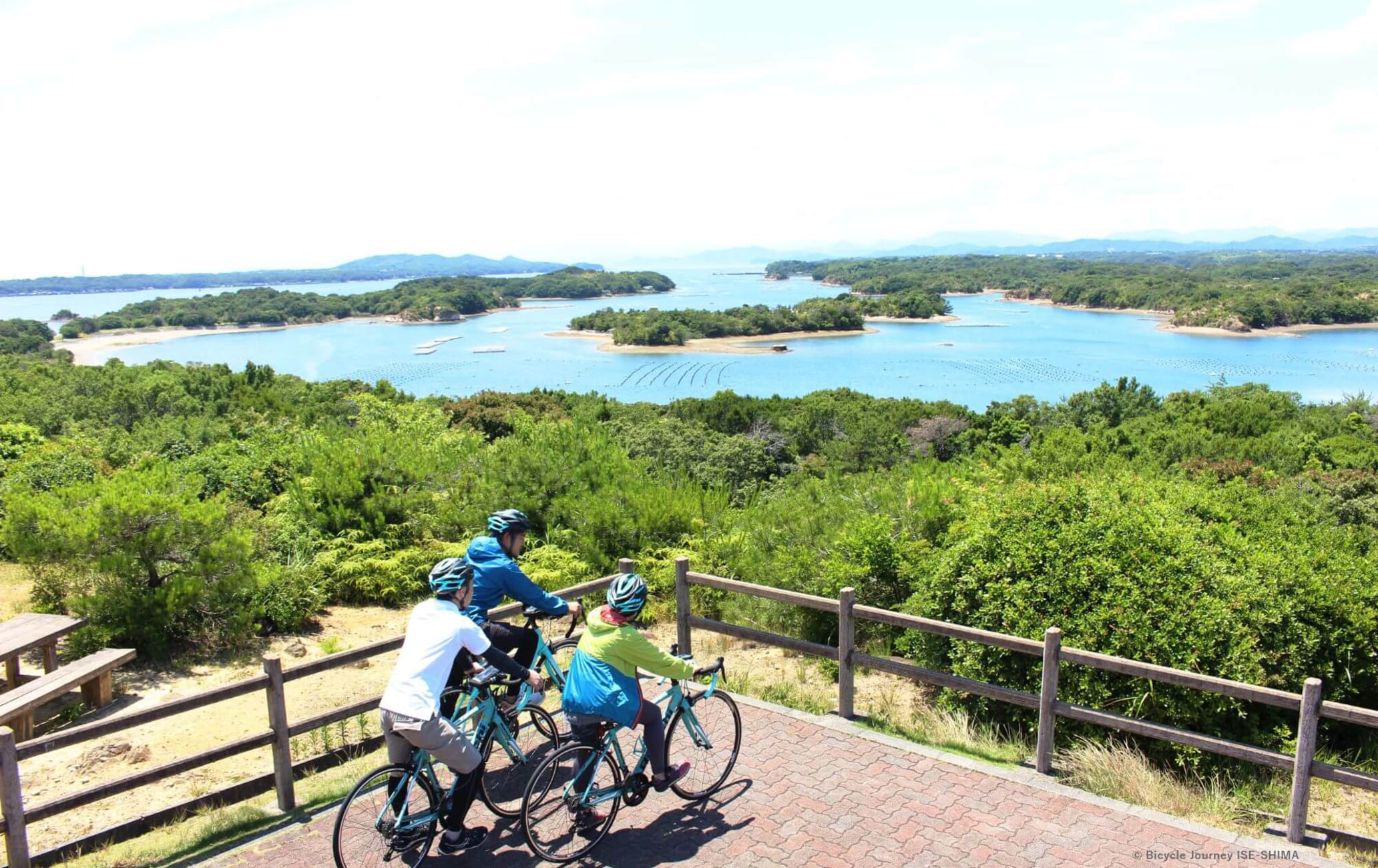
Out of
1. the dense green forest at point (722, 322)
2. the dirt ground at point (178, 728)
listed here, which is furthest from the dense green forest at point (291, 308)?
the dirt ground at point (178, 728)

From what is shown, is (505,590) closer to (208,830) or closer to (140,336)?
(208,830)

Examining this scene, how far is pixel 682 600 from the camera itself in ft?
25.9

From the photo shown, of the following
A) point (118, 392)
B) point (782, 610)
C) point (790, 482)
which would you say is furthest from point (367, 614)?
point (118, 392)

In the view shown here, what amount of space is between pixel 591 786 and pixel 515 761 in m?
0.88

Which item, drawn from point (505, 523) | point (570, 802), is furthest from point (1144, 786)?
point (505, 523)

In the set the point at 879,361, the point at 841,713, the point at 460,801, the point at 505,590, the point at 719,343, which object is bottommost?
the point at 879,361

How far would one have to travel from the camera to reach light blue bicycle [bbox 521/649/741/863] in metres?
4.97

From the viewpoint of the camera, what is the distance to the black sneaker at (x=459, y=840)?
195 inches

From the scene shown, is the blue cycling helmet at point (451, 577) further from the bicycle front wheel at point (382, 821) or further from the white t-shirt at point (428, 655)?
the bicycle front wheel at point (382, 821)

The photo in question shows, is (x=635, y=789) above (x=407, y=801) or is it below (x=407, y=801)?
below

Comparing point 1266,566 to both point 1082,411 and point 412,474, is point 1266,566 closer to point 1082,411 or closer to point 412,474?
point 412,474

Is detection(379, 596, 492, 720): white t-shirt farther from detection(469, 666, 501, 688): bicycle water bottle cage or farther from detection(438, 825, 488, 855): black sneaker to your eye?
detection(438, 825, 488, 855): black sneaker

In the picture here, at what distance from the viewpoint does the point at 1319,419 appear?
41.2 metres

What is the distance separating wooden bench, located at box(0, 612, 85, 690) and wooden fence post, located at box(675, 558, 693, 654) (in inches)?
213
